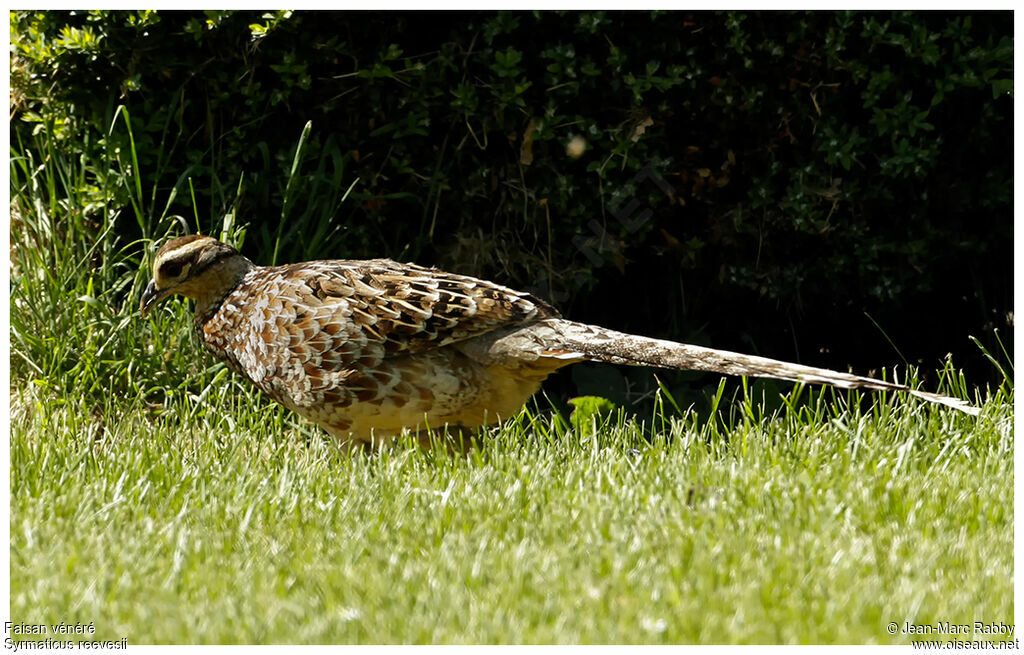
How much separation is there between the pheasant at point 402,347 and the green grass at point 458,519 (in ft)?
0.65

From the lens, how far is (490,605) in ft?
9.66

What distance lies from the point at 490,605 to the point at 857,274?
3.49 m

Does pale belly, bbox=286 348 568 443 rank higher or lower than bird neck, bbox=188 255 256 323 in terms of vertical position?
lower

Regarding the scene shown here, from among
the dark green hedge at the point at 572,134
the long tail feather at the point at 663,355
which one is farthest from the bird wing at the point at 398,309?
the dark green hedge at the point at 572,134

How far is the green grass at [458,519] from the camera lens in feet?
9.55

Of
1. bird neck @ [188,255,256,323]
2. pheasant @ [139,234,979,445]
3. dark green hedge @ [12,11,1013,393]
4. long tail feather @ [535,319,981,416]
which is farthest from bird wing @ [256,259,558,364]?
dark green hedge @ [12,11,1013,393]

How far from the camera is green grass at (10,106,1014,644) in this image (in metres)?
2.91

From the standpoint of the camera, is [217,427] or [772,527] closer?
[772,527]

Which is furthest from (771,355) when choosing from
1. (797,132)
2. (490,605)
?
(490,605)

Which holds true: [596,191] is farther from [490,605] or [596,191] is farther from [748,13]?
[490,605]

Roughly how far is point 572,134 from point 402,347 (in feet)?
5.28

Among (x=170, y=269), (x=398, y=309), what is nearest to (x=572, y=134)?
(x=398, y=309)

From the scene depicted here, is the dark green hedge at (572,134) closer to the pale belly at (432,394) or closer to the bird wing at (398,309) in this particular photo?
the bird wing at (398,309)

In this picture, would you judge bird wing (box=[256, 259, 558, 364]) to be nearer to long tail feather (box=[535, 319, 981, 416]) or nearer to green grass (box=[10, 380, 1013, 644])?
long tail feather (box=[535, 319, 981, 416])
